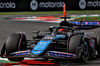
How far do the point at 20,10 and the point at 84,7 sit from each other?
671cm

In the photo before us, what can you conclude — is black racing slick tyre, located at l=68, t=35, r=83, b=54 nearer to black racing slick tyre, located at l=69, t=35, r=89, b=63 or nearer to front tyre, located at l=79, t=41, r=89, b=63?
black racing slick tyre, located at l=69, t=35, r=89, b=63

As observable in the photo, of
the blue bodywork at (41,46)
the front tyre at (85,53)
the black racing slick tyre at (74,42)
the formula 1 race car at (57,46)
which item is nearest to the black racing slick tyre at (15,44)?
the formula 1 race car at (57,46)

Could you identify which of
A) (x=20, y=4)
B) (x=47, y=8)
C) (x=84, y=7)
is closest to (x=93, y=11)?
(x=84, y=7)

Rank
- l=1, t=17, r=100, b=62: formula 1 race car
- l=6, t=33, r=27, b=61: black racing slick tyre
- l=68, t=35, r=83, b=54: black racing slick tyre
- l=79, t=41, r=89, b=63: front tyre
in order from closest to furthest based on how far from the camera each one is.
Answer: l=1, t=17, r=100, b=62: formula 1 race car → l=68, t=35, r=83, b=54: black racing slick tyre → l=79, t=41, r=89, b=63: front tyre → l=6, t=33, r=27, b=61: black racing slick tyre

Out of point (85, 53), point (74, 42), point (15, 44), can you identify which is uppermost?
point (74, 42)

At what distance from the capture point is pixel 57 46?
8.31 meters

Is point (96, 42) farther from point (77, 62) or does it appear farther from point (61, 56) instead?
point (61, 56)

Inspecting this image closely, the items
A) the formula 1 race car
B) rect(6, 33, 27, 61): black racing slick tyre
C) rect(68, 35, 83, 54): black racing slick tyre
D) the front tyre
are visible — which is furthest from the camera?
rect(6, 33, 27, 61): black racing slick tyre

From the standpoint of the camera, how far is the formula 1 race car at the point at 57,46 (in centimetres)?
735

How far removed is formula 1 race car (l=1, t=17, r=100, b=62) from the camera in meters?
Result: 7.35

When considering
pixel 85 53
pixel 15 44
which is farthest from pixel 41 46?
pixel 85 53

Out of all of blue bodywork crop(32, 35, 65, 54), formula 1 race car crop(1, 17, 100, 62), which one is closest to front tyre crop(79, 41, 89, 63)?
formula 1 race car crop(1, 17, 100, 62)

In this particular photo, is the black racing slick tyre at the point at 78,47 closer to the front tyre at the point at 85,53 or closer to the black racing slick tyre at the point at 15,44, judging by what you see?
the front tyre at the point at 85,53

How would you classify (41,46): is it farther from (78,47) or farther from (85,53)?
(85,53)
